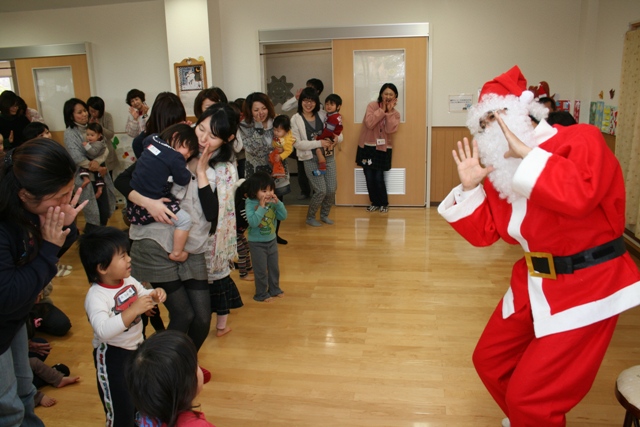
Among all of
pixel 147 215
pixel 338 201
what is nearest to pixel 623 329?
pixel 147 215

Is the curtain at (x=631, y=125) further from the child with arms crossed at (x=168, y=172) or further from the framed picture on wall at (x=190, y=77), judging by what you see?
the framed picture on wall at (x=190, y=77)

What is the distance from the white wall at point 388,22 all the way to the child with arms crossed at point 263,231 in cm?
328

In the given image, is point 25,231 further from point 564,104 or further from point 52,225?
point 564,104

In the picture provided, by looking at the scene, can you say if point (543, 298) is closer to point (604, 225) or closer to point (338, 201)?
point (604, 225)

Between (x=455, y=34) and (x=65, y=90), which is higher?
(x=455, y=34)

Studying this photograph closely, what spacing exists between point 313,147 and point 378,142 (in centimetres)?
100

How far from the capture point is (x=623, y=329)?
3383 mm

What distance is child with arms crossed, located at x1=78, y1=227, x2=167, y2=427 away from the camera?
2123mm

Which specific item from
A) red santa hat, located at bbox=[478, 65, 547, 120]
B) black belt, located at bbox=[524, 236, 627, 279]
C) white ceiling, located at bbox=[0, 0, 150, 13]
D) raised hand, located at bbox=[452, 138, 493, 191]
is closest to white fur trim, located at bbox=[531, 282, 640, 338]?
black belt, located at bbox=[524, 236, 627, 279]

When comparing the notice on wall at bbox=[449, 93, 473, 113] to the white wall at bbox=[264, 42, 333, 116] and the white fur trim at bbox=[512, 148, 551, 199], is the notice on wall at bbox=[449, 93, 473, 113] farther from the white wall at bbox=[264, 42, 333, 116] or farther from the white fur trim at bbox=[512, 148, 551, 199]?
the white fur trim at bbox=[512, 148, 551, 199]

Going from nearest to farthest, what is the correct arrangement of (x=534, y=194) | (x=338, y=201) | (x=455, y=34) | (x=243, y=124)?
(x=534, y=194), (x=243, y=124), (x=455, y=34), (x=338, y=201)

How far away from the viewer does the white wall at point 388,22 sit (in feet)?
20.1

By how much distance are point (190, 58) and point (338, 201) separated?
8.13 feet

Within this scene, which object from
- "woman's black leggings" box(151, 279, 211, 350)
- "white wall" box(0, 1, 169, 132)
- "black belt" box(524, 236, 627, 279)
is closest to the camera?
"black belt" box(524, 236, 627, 279)
